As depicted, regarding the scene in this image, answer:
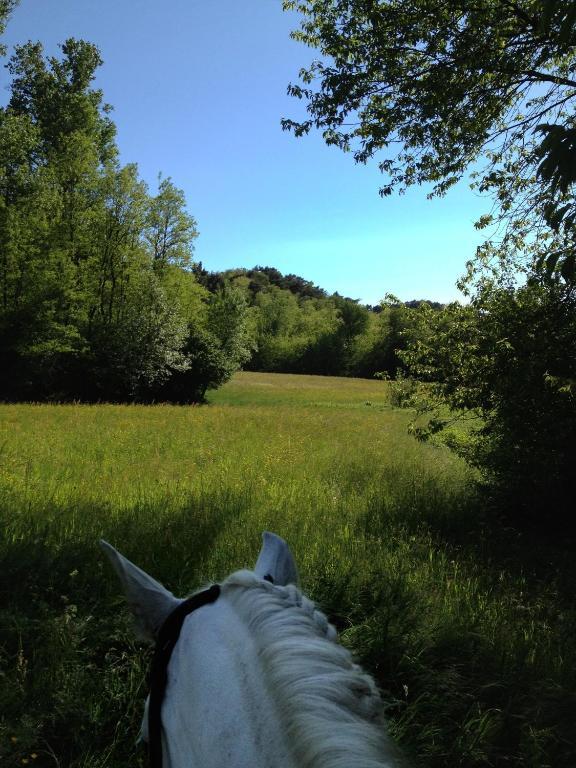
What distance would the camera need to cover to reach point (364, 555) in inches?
168

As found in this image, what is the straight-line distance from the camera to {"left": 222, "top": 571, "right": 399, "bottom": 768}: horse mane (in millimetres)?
650

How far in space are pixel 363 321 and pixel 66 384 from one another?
61.2m

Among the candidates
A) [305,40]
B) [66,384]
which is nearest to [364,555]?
[305,40]

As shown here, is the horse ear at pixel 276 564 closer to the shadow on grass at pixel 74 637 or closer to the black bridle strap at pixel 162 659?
the black bridle strap at pixel 162 659

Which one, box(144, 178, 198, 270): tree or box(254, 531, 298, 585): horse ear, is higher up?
box(144, 178, 198, 270): tree

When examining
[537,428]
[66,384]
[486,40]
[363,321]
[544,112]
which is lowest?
[66,384]

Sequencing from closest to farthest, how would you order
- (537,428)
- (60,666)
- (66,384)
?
(60,666) < (537,428) < (66,384)

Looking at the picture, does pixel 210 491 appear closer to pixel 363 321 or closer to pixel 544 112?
pixel 544 112

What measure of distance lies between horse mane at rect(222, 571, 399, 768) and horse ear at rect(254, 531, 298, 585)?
13.7 inches

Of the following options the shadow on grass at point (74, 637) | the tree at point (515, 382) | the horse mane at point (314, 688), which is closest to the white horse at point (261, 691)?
the horse mane at point (314, 688)

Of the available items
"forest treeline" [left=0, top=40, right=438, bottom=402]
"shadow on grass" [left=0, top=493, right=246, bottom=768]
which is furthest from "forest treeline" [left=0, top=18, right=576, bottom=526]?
"shadow on grass" [left=0, top=493, right=246, bottom=768]

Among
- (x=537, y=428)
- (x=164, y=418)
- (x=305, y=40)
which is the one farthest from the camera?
(x=164, y=418)

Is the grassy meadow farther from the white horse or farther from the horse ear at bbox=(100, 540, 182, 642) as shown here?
the white horse

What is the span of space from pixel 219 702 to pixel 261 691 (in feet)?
0.34
